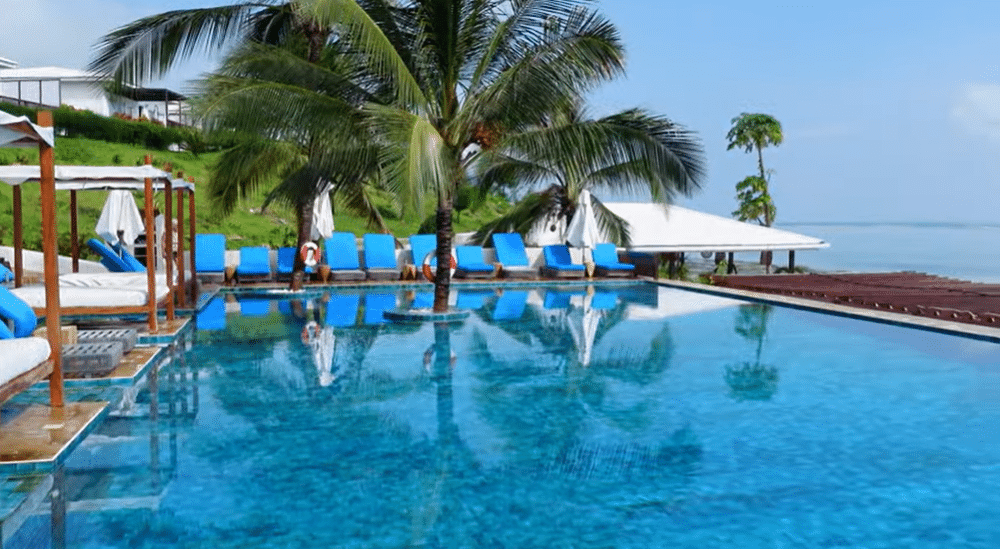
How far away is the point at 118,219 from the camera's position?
1528 cm

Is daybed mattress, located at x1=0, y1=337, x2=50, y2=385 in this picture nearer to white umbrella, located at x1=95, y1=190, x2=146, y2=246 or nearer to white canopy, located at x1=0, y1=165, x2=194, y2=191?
white canopy, located at x1=0, y1=165, x2=194, y2=191

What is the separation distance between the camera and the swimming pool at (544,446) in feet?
14.6

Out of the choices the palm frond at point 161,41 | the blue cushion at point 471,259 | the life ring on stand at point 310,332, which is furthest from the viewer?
the blue cushion at point 471,259

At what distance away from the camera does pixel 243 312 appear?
1303cm

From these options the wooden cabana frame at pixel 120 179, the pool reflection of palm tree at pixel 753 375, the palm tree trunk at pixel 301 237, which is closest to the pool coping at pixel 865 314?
the pool reflection of palm tree at pixel 753 375

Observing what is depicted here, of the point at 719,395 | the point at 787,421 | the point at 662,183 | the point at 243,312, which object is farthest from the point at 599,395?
the point at 243,312

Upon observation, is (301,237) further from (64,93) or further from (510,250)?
(64,93)

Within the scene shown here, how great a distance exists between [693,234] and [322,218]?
930 cm

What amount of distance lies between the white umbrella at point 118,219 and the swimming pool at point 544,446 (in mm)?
5546

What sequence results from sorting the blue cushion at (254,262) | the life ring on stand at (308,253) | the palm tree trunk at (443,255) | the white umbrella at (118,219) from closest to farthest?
1. the palm tree trunk at (443,255)
2. the white umbrella at (118,219)
3. the life ring on stand at (308,253)
4. the blue cushion at (254,262)

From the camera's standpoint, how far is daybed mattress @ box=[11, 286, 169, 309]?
8984 mm

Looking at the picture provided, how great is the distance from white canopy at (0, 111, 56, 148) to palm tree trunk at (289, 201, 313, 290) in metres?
9.75

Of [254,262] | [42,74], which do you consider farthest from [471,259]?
[42,74]

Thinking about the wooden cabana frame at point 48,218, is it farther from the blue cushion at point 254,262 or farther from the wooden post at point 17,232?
the blue cushion at point 254,262
